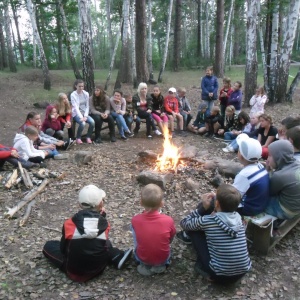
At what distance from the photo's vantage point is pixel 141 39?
14.6 m

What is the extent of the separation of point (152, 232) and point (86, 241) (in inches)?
26.3

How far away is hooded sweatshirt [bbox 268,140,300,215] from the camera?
3.50m

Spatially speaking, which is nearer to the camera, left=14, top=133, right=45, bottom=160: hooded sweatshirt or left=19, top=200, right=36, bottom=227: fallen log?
left=19, top=200, right=36, bottom=227: fallen log

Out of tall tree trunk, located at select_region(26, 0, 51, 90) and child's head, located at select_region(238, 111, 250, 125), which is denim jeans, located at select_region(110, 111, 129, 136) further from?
tall tree trunk, located at select_region(26, 0, 51, 90)

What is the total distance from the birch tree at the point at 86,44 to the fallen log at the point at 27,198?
254 inches

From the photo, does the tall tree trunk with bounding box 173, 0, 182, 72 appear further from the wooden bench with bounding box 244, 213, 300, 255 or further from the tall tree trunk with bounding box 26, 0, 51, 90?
the wooden bench with bounding box 244, 213, 300, 255

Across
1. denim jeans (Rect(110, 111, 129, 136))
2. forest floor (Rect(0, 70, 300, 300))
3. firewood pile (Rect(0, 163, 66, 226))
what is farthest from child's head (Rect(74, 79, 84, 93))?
firewood pile (Rect(0, 163, 66, 226))

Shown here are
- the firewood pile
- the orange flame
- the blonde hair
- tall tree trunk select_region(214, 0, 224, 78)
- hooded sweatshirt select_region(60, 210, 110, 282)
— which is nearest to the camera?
hooded sweatshirt select_region(60, 210, 110, 282)

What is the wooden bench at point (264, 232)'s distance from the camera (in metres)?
3.49

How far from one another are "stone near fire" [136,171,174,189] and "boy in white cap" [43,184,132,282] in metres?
1.85

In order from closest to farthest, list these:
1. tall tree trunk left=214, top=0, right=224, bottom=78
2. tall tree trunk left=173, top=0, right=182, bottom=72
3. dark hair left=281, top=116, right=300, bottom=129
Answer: dark hair left=281, top=116, right=300, bottom=129
tall tree trunk left=214, top=0, right=224, bottom=78
tall tree trunk left=173, top=0, right=182, bottom=72

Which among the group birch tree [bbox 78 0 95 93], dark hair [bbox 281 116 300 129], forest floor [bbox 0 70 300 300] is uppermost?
birch tree [bbox 78 0 95 93]

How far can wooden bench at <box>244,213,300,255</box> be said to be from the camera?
3494 millimetres

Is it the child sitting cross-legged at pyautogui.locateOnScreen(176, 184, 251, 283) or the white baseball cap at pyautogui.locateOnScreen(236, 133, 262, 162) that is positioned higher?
the white baseball cap at pyautogui.locateOnScreen(236, 133, 262, 162)
